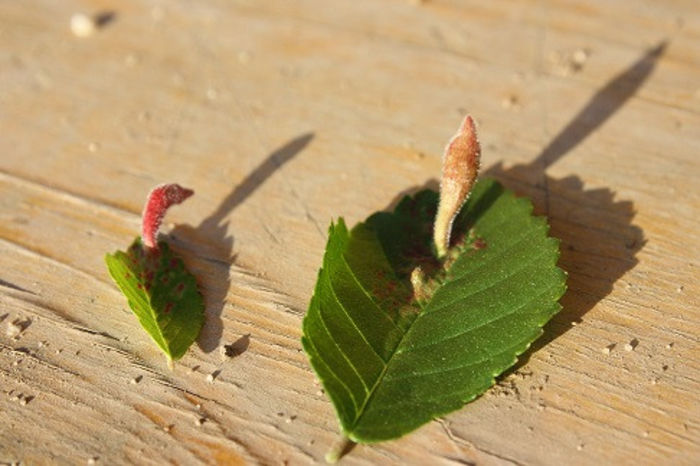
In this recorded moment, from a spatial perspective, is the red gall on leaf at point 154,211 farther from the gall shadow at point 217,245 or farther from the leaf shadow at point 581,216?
the leaf shadow at point 581,216

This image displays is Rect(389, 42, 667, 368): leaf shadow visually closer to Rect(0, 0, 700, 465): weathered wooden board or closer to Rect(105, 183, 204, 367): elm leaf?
Rect(0, 0, 700, 465): weathered wooden board

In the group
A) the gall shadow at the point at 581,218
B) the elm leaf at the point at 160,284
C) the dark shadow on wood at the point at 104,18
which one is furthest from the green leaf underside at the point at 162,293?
the dark shadow on wood at the point at 104,18

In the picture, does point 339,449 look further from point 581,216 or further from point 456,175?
point 581,216

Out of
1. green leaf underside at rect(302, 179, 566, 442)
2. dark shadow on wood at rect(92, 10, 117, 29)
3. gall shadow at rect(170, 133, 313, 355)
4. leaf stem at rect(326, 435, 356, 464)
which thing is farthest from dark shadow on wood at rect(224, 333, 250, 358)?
dark shadow on wood at rect(92, 10, 117, 29)

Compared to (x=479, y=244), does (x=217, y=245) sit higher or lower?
lower

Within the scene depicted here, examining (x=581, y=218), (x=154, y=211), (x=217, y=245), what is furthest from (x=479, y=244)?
(x=154, y=211)

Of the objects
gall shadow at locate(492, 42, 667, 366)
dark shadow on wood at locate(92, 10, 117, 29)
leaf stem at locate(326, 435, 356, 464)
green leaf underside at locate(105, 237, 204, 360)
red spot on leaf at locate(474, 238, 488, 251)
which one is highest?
gall shadow at locate(492, 42, 667, 366)
